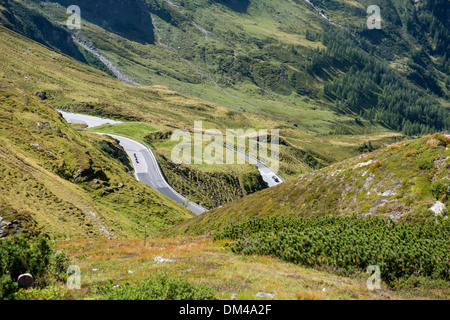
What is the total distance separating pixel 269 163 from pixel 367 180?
122512 millimetres

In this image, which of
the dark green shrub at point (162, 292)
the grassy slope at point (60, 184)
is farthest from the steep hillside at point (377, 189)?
the grassy slope at point (60, 184)

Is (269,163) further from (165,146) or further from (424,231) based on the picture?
(424,231)

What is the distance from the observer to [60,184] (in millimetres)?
42188

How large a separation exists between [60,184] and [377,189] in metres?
38.5

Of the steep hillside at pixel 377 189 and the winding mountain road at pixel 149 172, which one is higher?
the steep hillside at pixel 377 189

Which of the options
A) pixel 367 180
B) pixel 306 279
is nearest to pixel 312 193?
pixel 367 180

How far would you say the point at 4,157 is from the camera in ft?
125

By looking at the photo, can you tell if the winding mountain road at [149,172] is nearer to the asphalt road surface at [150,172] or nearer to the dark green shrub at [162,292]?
the asphalt road surface at [150,172]

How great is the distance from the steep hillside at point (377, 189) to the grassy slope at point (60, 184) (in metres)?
16.0

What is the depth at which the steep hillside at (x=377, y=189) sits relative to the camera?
21.0 meters

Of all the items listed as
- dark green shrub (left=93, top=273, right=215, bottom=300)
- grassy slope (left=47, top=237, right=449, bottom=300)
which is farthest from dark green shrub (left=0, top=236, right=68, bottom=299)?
dark green shrub (left=93, top=273, right=215, bottom=300)

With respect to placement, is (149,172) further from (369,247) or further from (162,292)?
(162,292)

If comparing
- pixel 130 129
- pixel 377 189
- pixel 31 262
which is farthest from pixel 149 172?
pixel 31 262

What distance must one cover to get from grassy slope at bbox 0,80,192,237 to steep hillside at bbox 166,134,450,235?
1595cm
